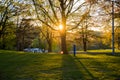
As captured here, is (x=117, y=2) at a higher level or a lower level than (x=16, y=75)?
higher

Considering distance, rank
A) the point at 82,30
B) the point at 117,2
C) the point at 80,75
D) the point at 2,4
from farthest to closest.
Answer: the point at 82,30 → the point at 2,4 → the point at 117,2 → the point at 80,75

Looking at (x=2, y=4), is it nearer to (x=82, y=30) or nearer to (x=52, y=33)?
(x=52, y=33)

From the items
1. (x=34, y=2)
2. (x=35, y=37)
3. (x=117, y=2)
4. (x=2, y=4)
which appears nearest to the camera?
(x=117, y=2)

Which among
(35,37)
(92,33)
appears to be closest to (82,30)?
(92,33)

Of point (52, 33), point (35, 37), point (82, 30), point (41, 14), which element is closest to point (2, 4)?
point (52, 33)

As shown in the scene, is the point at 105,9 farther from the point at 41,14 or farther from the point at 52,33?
the point at 52,33

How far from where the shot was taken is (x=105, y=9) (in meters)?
22.7

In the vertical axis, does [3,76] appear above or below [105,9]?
below

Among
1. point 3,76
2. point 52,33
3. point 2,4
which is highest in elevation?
point 2,4

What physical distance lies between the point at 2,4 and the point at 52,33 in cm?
1134

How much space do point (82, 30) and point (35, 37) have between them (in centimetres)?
3179

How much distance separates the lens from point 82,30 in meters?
58.6

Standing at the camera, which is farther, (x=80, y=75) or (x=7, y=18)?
(x=7, y=18)

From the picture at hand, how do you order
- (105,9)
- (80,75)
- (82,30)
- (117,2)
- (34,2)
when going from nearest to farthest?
1. (80,75)
2. (117,2)
3. (105,9)
4. (34,2)
5. (82,30)
